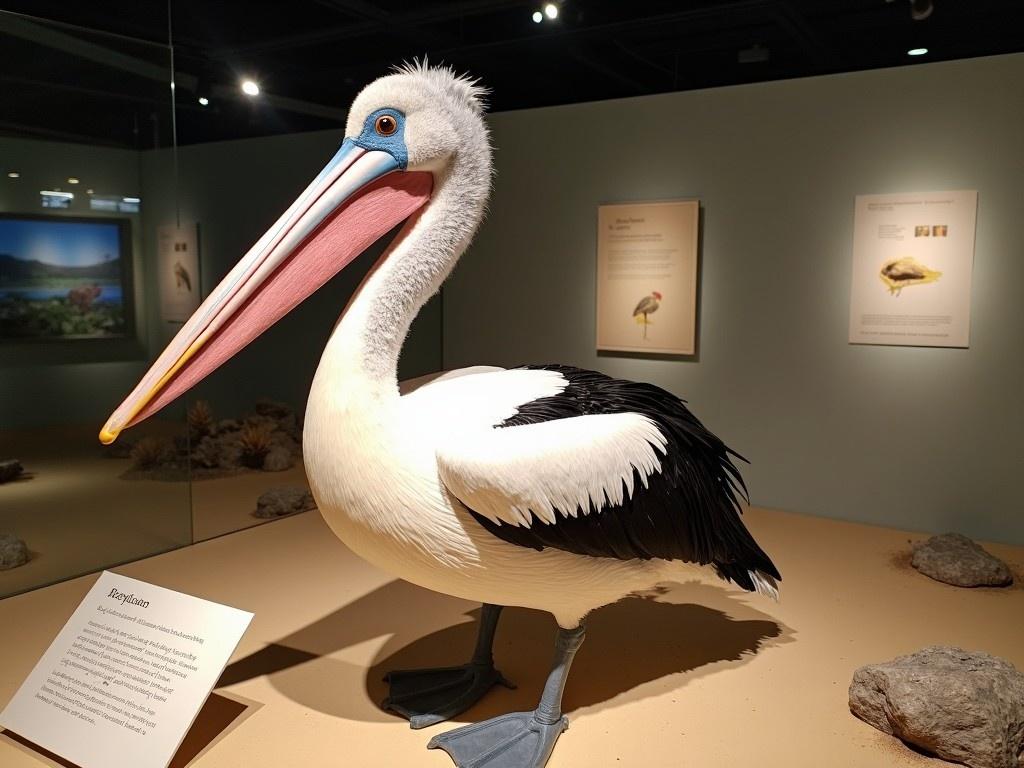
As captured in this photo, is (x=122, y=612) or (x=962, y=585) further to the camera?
(x=962, y=585)

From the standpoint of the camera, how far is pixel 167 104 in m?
3.19

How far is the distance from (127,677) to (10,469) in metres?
1.45

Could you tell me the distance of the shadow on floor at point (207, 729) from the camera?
1867 mm

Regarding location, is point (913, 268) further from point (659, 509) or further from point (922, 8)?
point (659, 509)

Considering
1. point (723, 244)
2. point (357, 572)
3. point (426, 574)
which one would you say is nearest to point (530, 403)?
point (426, 574)

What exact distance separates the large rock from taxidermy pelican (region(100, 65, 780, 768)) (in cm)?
53

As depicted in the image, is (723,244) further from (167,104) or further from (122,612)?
(122,612)

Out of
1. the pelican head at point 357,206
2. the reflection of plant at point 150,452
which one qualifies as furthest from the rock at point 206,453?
the pelican head at point 357,206

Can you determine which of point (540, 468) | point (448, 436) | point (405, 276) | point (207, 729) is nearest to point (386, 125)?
point (405, 276)

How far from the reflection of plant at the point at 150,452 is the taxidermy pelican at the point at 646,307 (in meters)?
2.50

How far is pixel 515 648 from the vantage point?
2.49 metres

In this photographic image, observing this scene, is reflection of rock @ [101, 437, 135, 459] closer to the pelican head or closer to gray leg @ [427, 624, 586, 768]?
the pelican head

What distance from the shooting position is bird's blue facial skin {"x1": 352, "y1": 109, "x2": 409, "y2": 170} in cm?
191

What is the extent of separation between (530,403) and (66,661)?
4.46ft
